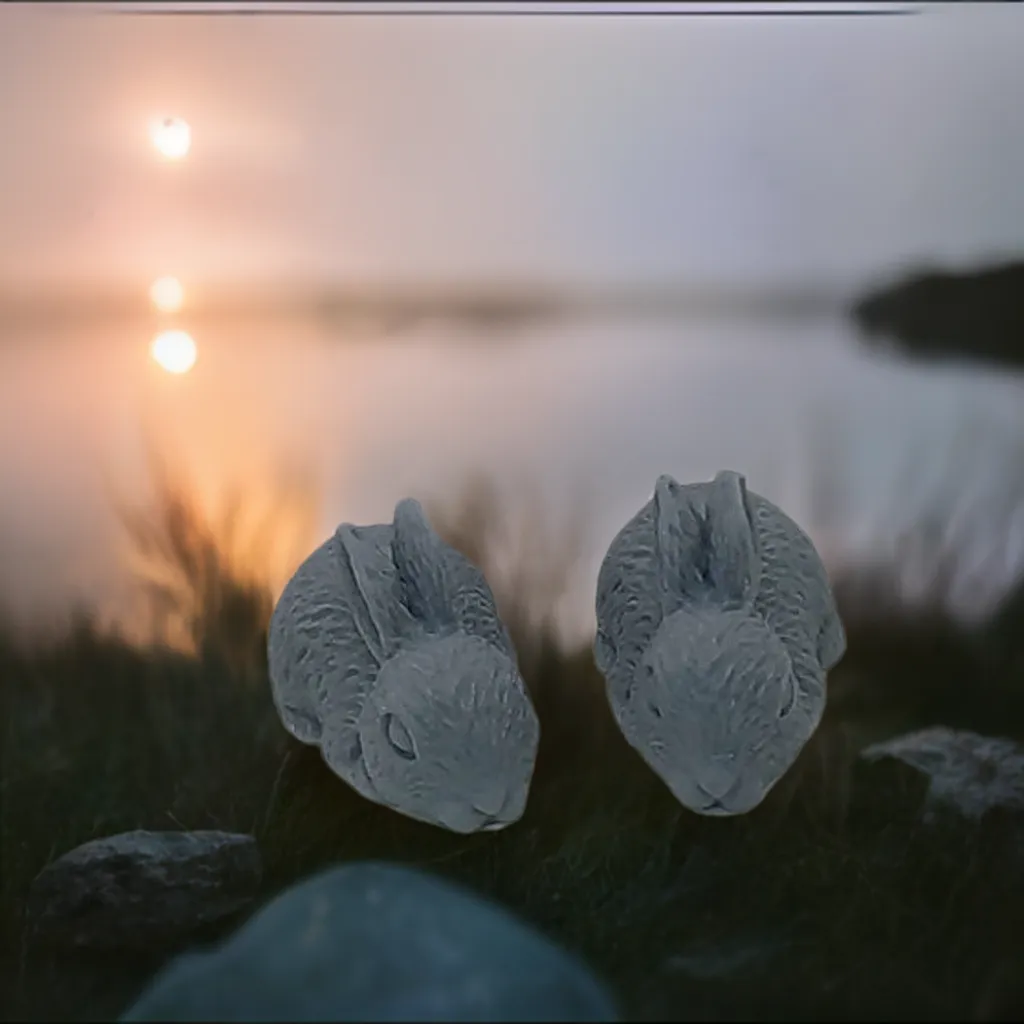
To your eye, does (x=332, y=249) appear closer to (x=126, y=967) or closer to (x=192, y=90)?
(x=192, y=90)

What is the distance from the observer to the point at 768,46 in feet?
3.51

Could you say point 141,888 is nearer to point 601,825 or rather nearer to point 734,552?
point 601,825

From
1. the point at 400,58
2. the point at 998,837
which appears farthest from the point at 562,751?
the point at 400,58

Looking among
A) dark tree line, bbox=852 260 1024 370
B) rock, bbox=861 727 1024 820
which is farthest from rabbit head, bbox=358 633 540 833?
dark tree line, bbox=852 260 1024 370

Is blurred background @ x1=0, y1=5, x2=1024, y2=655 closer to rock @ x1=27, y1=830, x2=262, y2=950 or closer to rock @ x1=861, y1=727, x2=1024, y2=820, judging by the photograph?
rock @ x1=861, y1=727, x2=1024, y2=820

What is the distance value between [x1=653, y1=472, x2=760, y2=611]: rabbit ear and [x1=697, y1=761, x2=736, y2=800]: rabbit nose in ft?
0.39

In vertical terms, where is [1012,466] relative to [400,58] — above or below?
below

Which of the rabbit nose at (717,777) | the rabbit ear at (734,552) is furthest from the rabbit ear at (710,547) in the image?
the rabbit nose at (717,777)

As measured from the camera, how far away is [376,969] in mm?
695

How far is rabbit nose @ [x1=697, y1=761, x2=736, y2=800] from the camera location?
2.19 feet

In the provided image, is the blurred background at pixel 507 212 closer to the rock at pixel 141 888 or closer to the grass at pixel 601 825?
the grass at pixel 601 825

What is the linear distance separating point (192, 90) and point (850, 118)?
74 cm

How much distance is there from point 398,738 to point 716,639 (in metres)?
0.24

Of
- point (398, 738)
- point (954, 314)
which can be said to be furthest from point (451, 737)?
point (954, 314)
